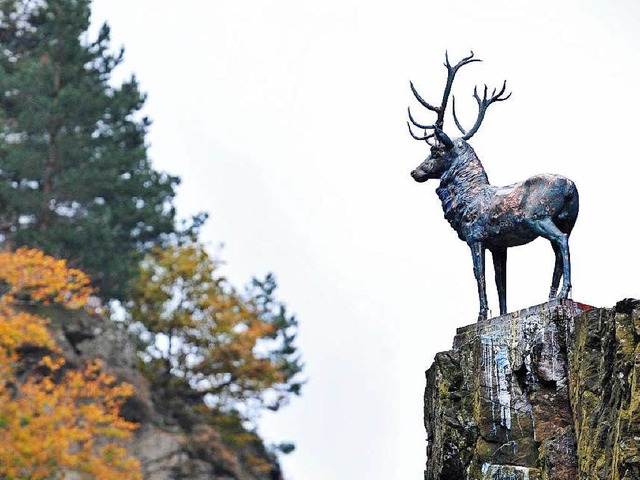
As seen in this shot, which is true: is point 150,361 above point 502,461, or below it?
above

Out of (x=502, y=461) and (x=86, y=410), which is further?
(x=86, y=410)

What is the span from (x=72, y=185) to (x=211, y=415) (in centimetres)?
686

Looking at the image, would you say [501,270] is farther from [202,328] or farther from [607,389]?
[202,328]

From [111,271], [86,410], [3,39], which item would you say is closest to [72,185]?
[111,271]

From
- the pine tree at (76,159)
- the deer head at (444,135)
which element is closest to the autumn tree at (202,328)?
the pine tree at (76,159)

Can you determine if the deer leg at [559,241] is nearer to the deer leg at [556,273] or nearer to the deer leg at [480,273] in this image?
the deer leg at [556,273]

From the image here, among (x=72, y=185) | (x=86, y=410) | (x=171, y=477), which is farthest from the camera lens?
(x=72, y=185)

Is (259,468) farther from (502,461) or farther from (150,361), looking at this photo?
(502,461)

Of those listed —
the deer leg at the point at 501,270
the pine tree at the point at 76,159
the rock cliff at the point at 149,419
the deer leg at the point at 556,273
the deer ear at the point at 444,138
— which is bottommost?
the deer leg at the point at 556,273

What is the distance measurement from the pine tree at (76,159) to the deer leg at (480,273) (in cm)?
1729

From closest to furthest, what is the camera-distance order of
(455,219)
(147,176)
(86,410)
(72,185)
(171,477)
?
(455,219) → (86,410) → (171,477) → (72,185) → (147,176)

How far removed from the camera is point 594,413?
8.48 m

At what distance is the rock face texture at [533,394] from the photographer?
828 cm

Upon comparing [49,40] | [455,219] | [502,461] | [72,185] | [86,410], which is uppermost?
[49,40]
